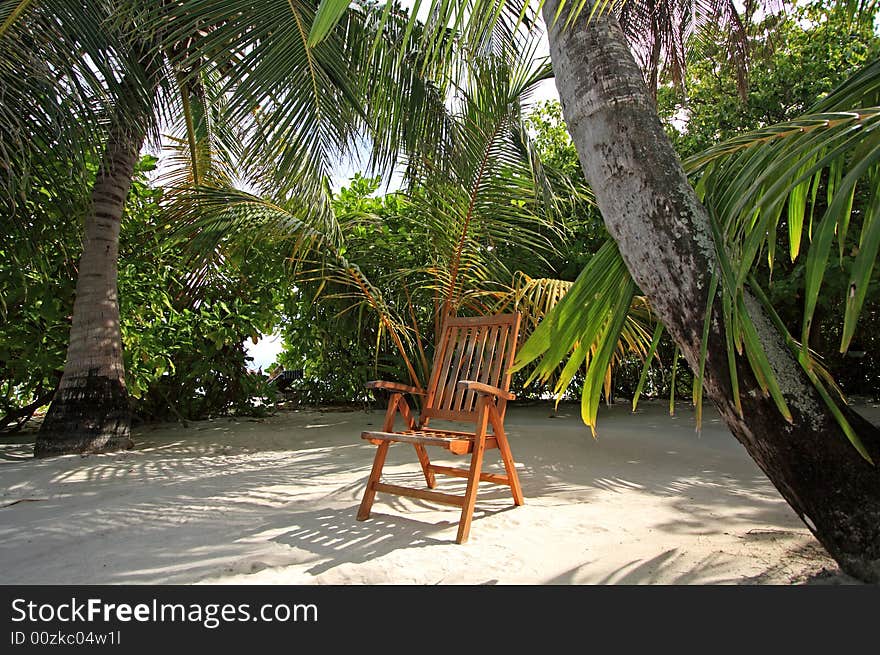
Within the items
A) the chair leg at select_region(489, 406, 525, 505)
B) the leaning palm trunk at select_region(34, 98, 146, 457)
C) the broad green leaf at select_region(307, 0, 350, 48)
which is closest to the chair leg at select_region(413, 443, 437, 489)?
the chair leg at select_region(489, 406, 525, 505)

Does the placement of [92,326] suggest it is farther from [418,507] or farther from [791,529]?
[791,529]

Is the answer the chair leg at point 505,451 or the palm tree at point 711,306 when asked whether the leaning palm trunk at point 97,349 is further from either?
the palm tree at point 711,306

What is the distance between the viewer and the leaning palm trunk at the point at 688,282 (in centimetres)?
187

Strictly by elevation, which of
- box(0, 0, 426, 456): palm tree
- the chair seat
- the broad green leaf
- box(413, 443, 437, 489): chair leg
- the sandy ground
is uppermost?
box(0, 0, 426, 456): palm tree

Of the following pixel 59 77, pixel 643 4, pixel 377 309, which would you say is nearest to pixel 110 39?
pixel 59 77

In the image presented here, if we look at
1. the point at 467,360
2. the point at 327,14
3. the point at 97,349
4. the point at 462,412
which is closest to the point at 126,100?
the point at 97,349

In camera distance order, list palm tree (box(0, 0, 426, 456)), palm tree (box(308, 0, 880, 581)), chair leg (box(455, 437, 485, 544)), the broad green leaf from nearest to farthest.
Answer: the broad green leaf
palm tree (box(308, 0, 880, 581))
chair leg (box(455, 437, 485, 544))
palm tree (box(0, 0, 426, 456))

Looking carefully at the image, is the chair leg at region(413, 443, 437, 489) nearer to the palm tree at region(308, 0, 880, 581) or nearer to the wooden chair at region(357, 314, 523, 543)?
the wooden chair at region(357, 314, 523, 543)

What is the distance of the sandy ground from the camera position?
2.26 meters

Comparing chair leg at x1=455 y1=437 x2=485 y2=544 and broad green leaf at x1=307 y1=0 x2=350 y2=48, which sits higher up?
broad green leaf at x1=307 y1=0 x2=350 y2=48

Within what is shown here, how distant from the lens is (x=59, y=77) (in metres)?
3.81

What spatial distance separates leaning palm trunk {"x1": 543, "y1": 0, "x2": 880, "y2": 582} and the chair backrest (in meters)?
1.29

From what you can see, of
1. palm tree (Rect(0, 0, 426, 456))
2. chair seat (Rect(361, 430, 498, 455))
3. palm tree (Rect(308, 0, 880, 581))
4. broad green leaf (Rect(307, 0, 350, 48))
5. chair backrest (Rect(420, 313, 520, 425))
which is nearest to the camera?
broad green leaf (Rect(307, 0, 350, 48))

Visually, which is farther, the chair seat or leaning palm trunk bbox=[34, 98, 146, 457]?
leaning palm trunk bbox=[34, 98, 146, 457]
